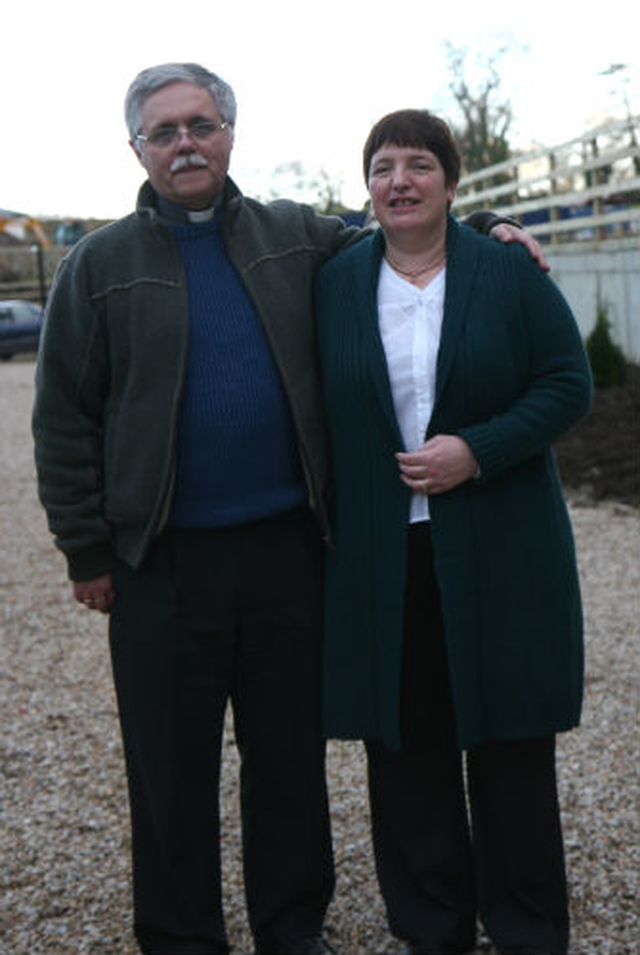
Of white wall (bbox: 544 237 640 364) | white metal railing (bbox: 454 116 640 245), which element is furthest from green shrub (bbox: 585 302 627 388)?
white metal railing (bbox: 454 116 640 245)

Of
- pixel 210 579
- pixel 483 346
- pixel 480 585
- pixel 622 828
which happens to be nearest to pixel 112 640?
pixel 210 579

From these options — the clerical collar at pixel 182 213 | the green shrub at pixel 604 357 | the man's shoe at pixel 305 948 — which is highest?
the clerical collar at pixel 182 213

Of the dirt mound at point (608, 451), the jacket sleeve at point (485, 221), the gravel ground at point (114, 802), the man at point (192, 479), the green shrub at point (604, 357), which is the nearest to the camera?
the man at point (192, 479)

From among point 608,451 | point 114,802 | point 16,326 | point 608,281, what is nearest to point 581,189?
point 608,281

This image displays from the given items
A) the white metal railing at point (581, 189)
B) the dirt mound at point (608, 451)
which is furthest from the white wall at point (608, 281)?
the dirt mound at point (608, 451)

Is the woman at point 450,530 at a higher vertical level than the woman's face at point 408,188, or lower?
lower

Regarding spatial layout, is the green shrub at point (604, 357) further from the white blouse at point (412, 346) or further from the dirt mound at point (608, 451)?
the white blouse at point (412, 346)

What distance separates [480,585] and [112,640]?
2.76 feet

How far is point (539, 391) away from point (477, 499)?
261mm

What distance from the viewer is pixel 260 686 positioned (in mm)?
2879

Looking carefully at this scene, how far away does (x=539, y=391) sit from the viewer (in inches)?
104

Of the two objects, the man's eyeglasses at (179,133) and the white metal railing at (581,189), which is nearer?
the man's eyeglasses at (179,133)

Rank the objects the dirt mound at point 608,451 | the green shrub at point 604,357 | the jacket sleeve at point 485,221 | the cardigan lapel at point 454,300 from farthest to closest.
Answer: the green shrub at point 604,357, the dirt mound at point 608,451, the jacket sleeve at point 485,221, the cardigan lapel at point 454,300

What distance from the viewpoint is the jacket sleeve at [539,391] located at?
2604 mm
